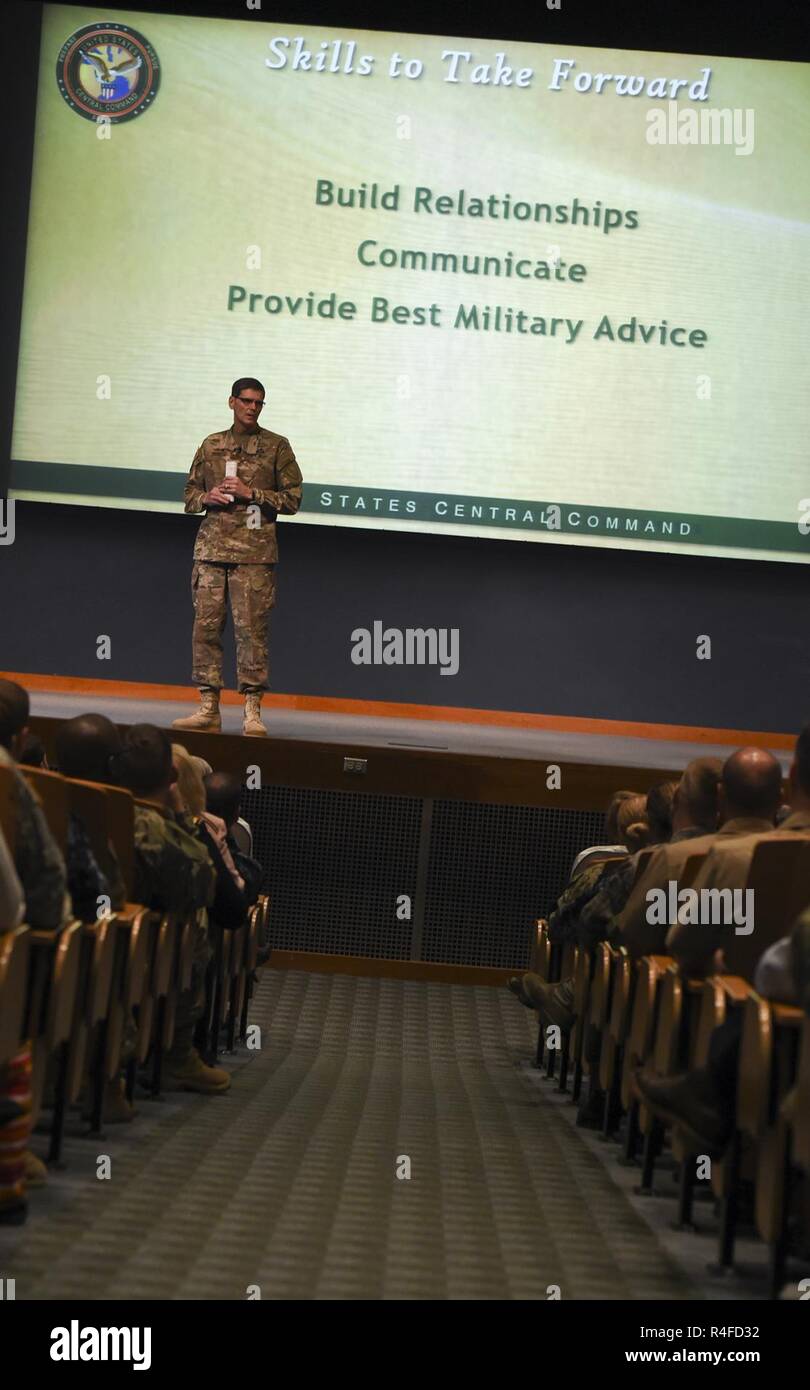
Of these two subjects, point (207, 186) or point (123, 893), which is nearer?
point (123, 893)

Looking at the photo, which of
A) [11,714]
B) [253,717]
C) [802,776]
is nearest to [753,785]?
[802,776]

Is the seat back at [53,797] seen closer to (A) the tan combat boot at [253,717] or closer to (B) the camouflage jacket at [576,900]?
(B) the camouflage jacket at [576,900]

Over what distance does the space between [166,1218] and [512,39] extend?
285 inches

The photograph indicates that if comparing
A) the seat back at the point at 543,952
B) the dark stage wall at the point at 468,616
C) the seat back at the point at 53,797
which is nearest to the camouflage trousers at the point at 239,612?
the seat back at the point at 543,952

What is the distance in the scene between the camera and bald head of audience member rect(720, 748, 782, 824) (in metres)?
3.43

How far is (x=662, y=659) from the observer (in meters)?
9.45

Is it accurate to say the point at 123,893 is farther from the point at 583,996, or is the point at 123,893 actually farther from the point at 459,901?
the point at 459,901

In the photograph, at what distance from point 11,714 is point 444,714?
247 inches

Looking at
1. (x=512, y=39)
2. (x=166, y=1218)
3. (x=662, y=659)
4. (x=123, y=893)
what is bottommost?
(x=166, y=1218)

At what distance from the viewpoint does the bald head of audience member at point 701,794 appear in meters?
3.93

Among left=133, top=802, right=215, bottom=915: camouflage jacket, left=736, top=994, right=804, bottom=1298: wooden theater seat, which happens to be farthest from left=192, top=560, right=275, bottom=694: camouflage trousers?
left=736, top=994, right=804, bottom=1298: wooden theater seat

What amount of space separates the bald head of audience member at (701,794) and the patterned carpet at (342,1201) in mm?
774
